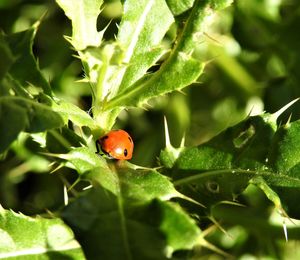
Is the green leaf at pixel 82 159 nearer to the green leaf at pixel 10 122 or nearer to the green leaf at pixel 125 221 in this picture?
the green leaf at pixel 125 221

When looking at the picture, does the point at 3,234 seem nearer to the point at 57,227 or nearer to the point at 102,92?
the point at 57,227

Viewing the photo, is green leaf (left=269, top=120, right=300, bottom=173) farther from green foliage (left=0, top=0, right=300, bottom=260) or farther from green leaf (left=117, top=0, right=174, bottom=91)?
green leaf (left=117, top=0, right=174, bottom=91)

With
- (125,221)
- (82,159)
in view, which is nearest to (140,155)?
(82,159)

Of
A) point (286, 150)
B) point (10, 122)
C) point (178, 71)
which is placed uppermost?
point (10, 122)

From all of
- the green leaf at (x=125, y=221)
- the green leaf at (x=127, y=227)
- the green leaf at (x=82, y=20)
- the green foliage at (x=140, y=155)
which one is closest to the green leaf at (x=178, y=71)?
the green foliage at (x=140, y=155)

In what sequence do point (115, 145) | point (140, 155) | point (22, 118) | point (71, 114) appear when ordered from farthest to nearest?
1. point (140, 155)
2. point (115, 145)
3. point (71, 114)
4. point (22, 118)

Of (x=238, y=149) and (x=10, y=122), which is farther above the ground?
(x=10, y=122)

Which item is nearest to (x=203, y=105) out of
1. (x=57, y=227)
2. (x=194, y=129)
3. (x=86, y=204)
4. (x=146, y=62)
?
(x=194, y=129)

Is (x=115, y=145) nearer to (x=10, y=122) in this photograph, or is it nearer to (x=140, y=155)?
(x=10, y=122)

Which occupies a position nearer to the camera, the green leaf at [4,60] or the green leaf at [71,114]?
the green leaf at [4,60]
